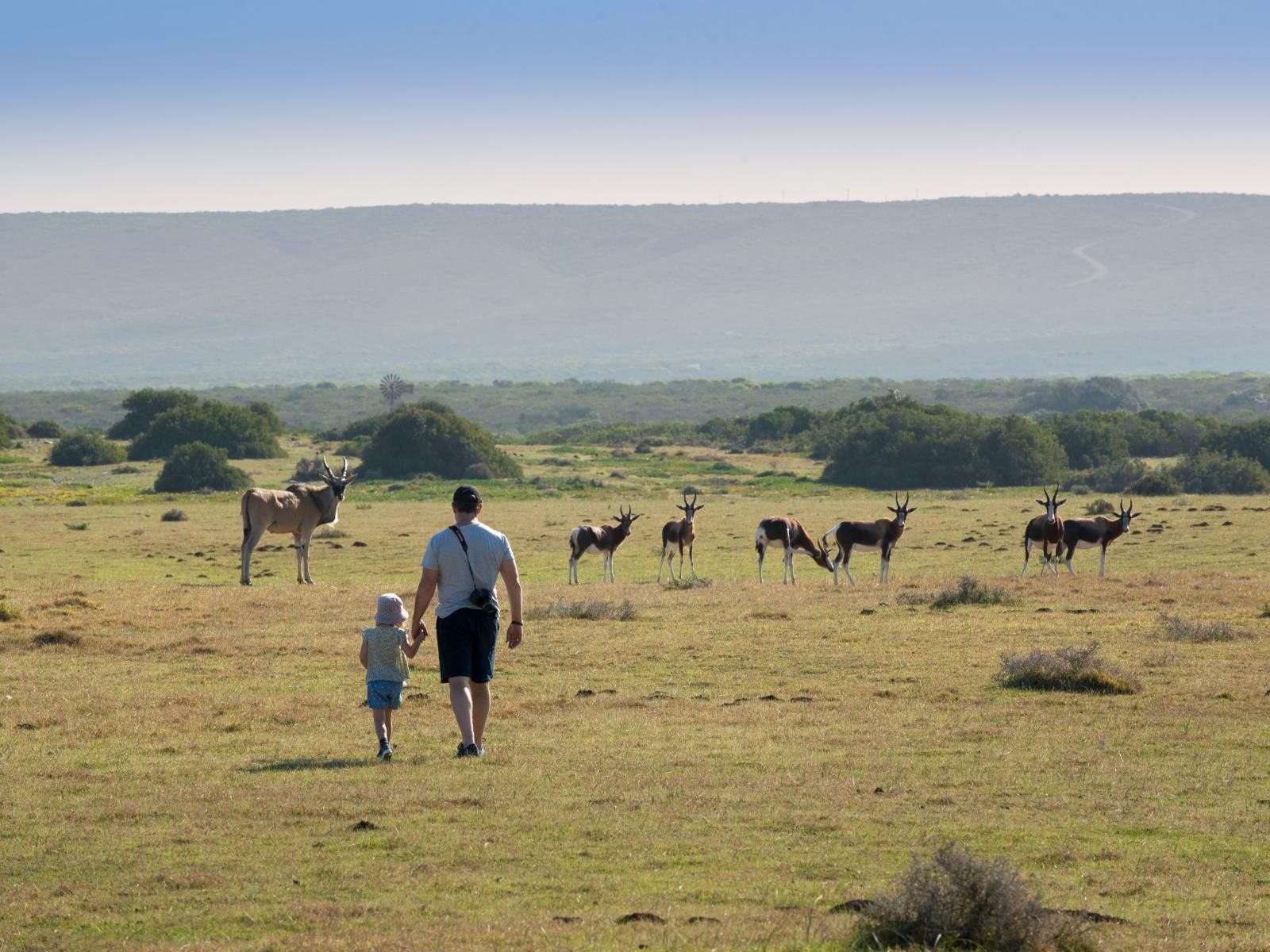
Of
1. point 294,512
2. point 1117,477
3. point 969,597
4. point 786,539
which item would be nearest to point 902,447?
point 1117,477

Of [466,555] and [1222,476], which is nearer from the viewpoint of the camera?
[466,555]

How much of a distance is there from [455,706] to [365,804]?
5.12ft

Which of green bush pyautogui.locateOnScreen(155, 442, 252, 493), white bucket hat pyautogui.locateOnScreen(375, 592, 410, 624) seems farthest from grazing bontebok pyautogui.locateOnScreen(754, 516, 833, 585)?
green bush pyautogui.locateOnScreen(155, 442, 252, 493)

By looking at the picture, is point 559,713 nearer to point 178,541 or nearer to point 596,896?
point 596,896

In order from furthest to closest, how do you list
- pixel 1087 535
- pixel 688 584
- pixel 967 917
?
pixel 1087 535 → pixel 688 584 → pixel 967 917

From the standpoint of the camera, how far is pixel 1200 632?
19.6 metres

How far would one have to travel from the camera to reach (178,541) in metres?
38.7

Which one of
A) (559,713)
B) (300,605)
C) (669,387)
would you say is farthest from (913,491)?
(669,387)

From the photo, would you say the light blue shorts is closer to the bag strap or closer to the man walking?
the man walking

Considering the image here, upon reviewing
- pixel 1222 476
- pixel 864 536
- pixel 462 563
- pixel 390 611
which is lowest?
pixel 864 536

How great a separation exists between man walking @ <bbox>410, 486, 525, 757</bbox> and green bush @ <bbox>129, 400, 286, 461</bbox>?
61.3m

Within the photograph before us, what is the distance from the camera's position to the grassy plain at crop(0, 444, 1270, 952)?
28.2 feet

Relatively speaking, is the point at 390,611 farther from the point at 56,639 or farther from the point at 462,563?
the point at 56,639

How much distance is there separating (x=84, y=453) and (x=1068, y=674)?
61834mm
